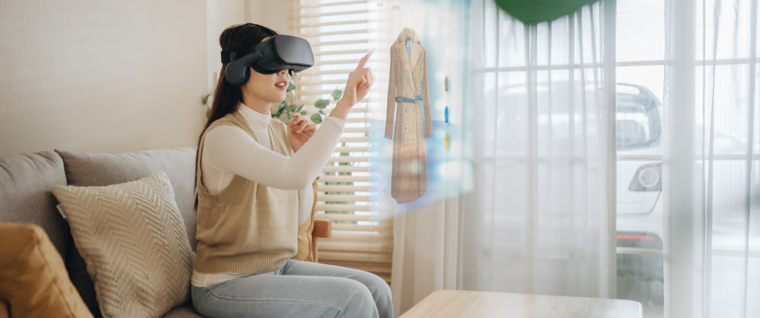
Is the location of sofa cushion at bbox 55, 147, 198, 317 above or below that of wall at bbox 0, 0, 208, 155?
below

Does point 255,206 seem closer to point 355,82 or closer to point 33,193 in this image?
point 355,82

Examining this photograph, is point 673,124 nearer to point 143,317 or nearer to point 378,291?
point 378,291

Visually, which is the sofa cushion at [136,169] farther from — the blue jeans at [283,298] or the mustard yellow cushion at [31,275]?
the mustard yellow cushion at [31,275]

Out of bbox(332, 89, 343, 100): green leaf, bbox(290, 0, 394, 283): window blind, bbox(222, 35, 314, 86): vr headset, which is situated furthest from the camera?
bbox(290, 0, 394, 283): window blind

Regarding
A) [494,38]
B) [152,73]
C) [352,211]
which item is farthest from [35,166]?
[494,38]

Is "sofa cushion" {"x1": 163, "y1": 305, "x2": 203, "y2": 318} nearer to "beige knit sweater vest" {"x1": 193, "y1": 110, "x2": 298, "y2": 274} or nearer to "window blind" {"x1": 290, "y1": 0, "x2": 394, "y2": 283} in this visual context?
"beige knit sweater vest" {"x1": 193, "y1": 110, "x2": 298, "y2": 274}

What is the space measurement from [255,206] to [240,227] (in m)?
0.06

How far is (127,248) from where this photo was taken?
1.14 meters

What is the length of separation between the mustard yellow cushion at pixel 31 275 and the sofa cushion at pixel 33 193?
2.42 feet

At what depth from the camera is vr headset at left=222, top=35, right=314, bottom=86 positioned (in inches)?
43.8

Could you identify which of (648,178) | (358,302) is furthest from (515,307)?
(648,178)

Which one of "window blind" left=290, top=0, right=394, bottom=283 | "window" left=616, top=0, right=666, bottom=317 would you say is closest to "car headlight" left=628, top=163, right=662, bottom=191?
"window" left=616, top=0, right=666, bottom=317

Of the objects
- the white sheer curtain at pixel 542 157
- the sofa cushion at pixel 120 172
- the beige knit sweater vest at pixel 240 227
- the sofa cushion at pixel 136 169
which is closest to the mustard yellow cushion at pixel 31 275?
the beige knit sweater vest at pixel 240 227

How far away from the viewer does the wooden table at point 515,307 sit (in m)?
1.28
